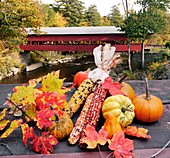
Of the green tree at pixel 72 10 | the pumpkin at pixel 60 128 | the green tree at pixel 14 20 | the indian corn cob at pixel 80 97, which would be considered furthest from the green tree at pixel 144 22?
the green tree at pixel 72 10

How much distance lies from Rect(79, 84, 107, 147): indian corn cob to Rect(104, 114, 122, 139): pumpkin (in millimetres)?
61

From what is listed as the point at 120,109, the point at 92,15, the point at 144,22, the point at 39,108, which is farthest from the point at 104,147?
the point at 92,15

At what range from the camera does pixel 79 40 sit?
10.2 metres

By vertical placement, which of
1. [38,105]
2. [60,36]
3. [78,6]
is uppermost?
[78,6]

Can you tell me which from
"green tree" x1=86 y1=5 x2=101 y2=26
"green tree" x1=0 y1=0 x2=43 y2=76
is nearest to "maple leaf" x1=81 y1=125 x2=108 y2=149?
"green tree" x1=0 y1=0 x2=43 y2=76

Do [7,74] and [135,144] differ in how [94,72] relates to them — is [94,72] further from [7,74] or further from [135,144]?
[7,74]

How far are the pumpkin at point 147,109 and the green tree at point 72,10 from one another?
59.8ft

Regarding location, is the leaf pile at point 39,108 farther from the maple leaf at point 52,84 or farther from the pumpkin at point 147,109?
the pumpkin at point 147,109

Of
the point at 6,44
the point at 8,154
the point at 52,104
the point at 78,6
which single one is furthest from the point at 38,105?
the point at 78,6

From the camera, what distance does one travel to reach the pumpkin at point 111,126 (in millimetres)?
722

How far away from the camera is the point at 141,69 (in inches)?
355

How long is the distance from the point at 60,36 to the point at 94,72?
9.66 meters

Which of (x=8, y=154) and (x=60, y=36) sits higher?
(x=60, y=36)

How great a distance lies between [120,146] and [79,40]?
32.0 ft
